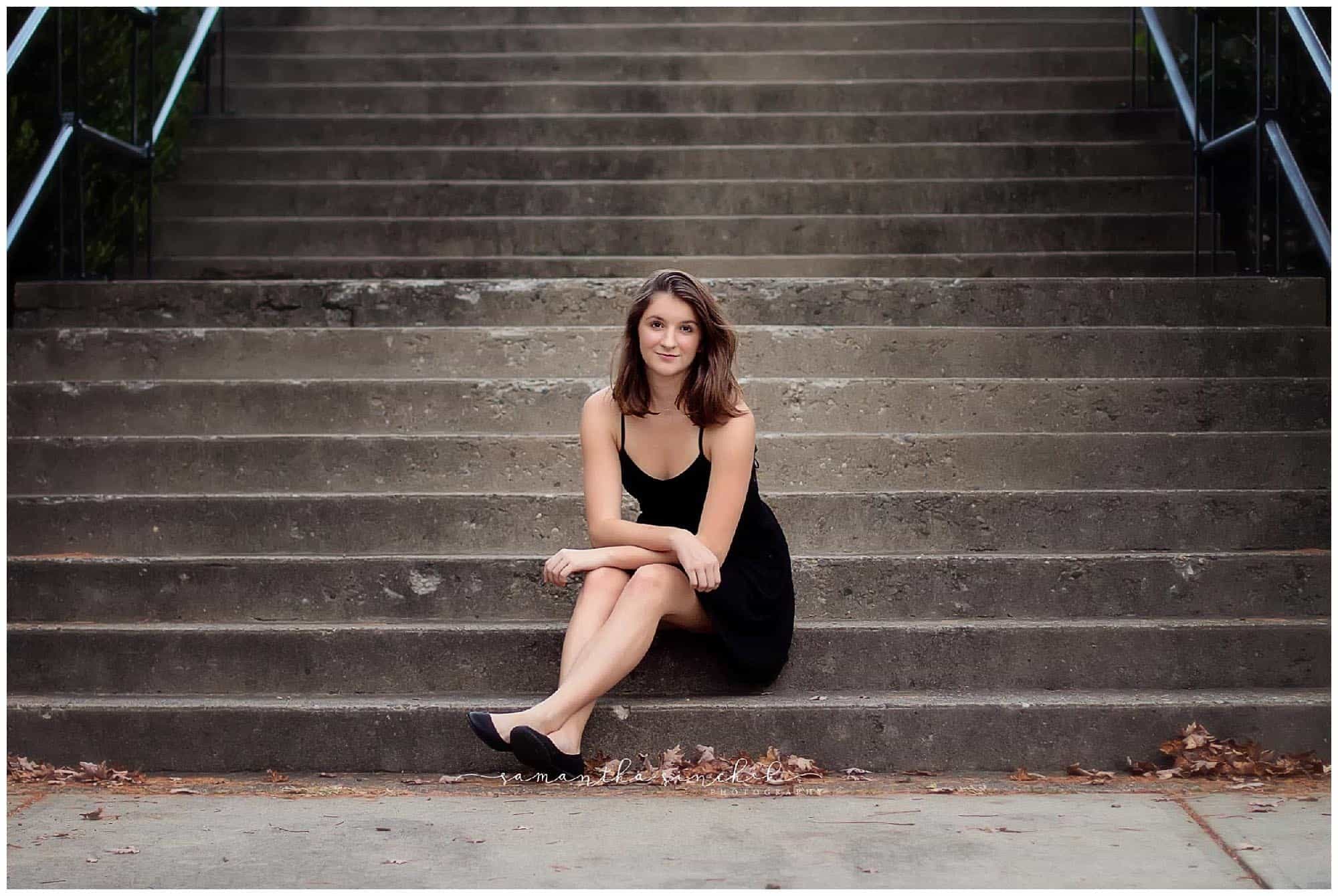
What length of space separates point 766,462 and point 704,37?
12.0 ft

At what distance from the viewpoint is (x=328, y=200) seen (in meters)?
6.34

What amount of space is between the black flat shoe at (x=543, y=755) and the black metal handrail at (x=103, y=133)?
2.46 meters

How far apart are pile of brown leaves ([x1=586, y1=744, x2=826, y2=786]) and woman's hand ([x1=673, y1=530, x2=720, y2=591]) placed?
0.40 m

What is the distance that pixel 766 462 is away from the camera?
174 inches

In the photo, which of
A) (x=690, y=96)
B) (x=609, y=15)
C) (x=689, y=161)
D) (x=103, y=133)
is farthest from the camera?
(x=609, y=15)

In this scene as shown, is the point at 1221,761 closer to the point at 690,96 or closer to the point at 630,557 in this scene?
the point at 630,557

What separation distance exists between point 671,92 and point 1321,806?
4760 millimetres

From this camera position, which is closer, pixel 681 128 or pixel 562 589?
pixel 562 589

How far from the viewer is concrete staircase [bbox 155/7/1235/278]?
19.6 ft

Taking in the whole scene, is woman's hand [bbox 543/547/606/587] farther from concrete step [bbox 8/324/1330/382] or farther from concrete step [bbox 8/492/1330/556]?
concrete step [bbox 8/324/1330/382]

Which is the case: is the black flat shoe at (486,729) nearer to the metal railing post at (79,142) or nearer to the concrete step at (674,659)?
the concrete step at (674,659)

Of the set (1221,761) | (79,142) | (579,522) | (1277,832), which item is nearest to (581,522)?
(579,522)

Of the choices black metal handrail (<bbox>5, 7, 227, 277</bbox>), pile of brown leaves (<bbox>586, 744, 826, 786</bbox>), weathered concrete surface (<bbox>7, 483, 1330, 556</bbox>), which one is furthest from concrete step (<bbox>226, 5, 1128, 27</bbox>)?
pile of brown leaves (<bbox>586, 744, 826, 786</bbox>)

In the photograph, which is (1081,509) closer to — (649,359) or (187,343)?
(649,359)
